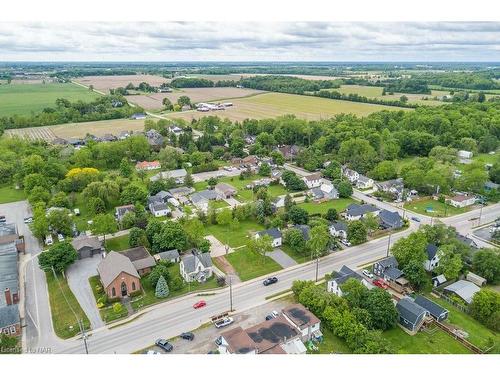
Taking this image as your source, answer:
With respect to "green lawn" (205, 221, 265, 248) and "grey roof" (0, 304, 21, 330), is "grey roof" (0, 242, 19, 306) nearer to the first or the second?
"grey roof" (0, 304, 21, 330)

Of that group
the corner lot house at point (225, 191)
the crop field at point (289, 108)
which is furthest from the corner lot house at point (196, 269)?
the crop field at point (289, 108)

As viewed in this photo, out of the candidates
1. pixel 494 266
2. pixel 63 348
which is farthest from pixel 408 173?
pixel 63 348

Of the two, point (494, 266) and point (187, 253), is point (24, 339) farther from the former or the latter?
point (494, 266)

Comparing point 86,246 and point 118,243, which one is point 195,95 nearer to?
point 118,243

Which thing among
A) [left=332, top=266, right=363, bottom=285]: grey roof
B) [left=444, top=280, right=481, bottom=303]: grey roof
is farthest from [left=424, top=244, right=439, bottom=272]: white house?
[left=332, top=266, right=363, bottom=285]: grey roof

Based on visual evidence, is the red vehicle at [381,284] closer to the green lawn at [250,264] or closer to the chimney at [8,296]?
the green lawn at [250,264]
